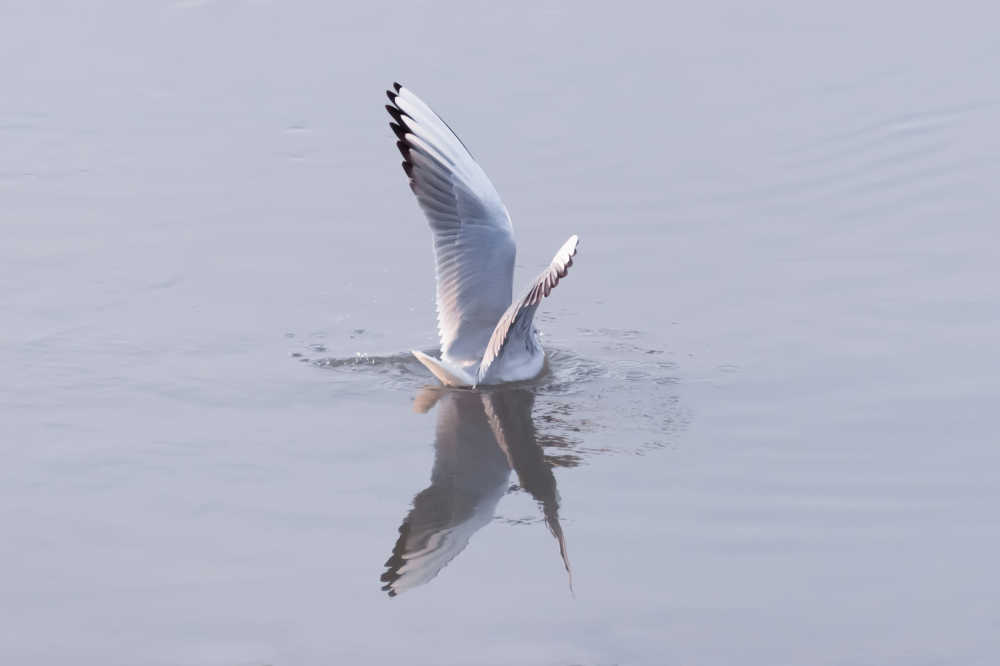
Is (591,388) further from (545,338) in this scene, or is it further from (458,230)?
(458,230)

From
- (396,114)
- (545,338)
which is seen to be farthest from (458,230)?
(545,338)

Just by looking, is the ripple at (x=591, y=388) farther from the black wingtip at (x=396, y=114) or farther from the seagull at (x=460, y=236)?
the black wingtip at (x=396, y=114)

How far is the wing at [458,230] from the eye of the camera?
25.6ft

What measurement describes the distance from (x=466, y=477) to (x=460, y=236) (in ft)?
5.64

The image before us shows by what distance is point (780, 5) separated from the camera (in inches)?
500

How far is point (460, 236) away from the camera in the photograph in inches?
309

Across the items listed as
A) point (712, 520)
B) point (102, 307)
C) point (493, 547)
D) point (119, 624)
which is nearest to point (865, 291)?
point (712, 520)

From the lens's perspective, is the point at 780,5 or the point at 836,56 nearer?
the point at 836,56

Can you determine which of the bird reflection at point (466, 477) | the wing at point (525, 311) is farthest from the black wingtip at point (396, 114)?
the bird reflection at point (466, 477)

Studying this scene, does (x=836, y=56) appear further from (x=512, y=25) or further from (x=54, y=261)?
(x=54, y=261)

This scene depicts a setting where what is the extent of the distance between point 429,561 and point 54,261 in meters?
3.91

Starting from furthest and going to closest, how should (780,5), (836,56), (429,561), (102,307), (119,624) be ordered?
(780,5) → (836,56) → (102,307) → (429,561) → (119,624)

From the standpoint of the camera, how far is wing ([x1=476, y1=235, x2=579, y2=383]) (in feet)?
20.8

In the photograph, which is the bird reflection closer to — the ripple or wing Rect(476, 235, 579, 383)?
the ripple
